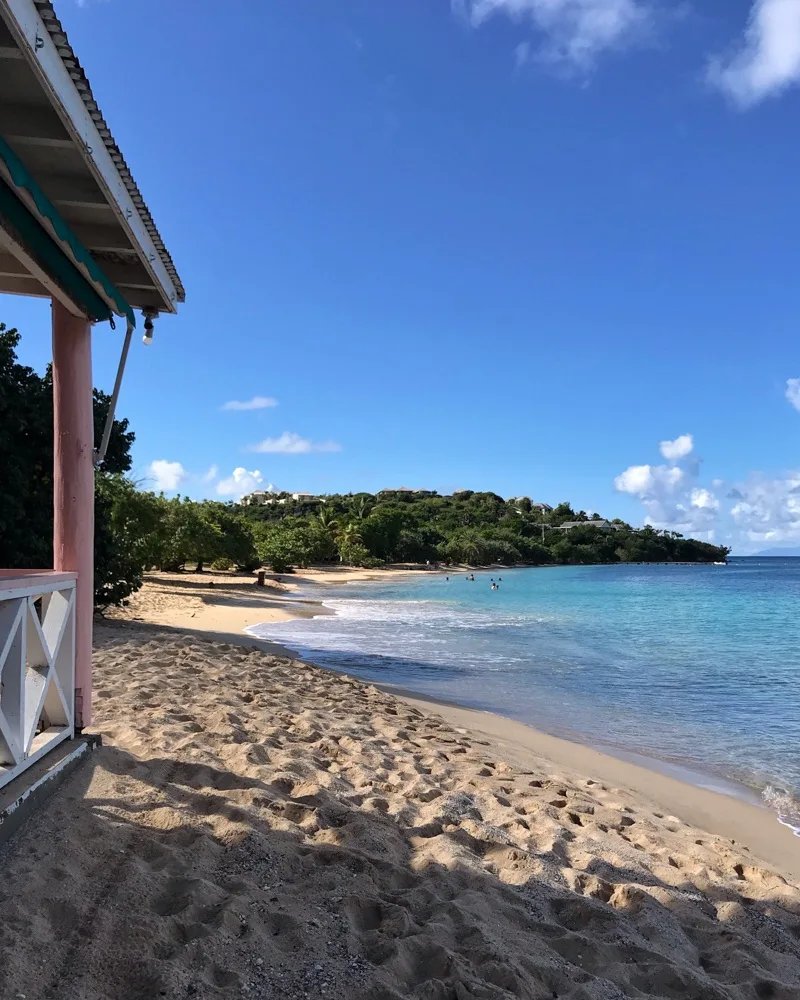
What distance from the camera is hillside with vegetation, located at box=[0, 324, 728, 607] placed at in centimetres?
1078

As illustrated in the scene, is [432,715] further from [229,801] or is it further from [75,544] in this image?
[75,544]

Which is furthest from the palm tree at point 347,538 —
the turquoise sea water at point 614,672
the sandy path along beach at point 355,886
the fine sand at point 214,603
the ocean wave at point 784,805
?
the sandy path along beach at point 355,886

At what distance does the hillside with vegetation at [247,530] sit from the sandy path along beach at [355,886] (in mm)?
6293

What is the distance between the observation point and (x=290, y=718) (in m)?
6.70

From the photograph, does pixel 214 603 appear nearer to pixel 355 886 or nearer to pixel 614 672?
pixel 614 672

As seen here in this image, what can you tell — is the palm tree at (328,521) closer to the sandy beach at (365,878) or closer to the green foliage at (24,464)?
the green foliage at (24,464)

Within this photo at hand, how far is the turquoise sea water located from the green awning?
22.1 ft

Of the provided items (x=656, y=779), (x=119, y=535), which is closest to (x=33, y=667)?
(x=656, y=779)

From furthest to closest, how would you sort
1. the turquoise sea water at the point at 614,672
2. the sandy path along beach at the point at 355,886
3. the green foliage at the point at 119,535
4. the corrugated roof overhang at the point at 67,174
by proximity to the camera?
the green foliage at the point at 119,535 < the turquoise sea water at the point at 614,672 < the sandy path along beach at the point at 355,886 < the corrugated roof overhang at the point at 67,174

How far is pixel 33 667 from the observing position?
385 centimetres

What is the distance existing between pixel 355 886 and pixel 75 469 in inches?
115

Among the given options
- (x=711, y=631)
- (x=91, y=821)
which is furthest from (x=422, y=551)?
(x=91, y=821)

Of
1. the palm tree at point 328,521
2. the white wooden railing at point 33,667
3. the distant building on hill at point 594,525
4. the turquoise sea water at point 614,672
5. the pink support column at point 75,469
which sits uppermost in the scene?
the distant building on hill at point 594,525

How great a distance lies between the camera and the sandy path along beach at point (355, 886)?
8.44ft
